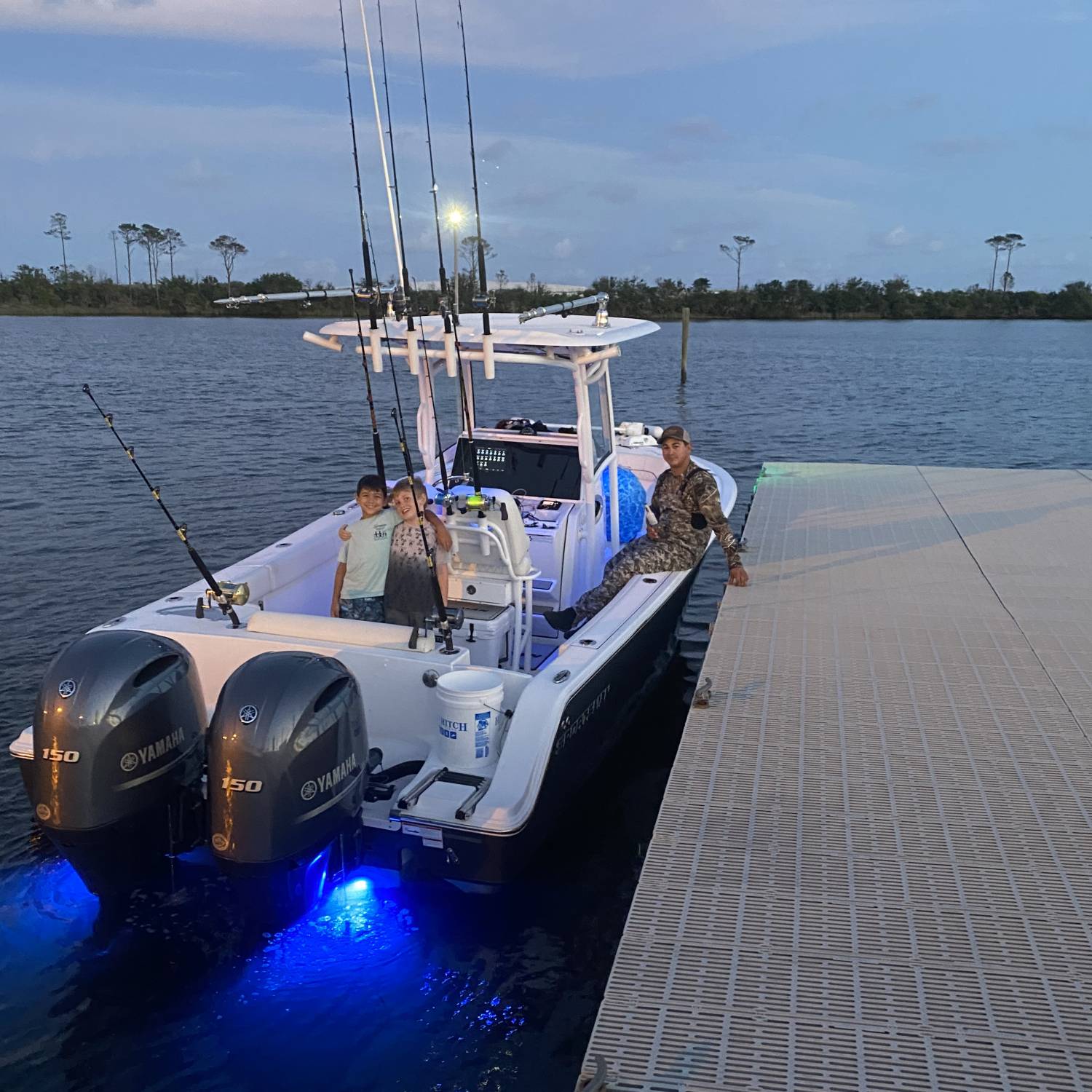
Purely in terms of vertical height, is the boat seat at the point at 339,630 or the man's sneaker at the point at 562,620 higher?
the boat seat at the point at 339,630

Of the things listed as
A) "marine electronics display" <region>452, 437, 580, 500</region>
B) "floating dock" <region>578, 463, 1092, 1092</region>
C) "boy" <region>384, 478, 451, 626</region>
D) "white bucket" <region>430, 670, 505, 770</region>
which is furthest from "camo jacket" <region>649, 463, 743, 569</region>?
"white bucket" <region>430, 670, 505, 770</region>

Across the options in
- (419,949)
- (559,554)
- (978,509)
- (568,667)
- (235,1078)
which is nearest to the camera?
→ (235,1078)

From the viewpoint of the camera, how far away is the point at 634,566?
20.6ft

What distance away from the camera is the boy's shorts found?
17.7 feet

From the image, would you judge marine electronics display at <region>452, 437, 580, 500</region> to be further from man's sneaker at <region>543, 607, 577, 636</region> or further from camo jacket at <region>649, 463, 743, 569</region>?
man's sneaker at <region>543, 607, 577, 636</region>

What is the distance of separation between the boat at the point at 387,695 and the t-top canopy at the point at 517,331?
22 mm

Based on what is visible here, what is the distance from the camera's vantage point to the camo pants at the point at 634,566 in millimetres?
6195

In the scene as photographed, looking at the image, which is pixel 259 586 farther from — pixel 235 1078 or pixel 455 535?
pixel 235 1078

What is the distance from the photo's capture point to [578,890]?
193 inches

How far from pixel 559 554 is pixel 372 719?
6.46 feet

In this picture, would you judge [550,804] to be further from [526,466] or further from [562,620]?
[526,466]

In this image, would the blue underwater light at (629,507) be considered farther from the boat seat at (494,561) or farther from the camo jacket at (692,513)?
the boat seat at (494,561)

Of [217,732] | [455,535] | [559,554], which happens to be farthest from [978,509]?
[217,732]

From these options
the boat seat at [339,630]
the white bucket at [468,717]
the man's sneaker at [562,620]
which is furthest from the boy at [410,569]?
the white bucket at [468,717]
